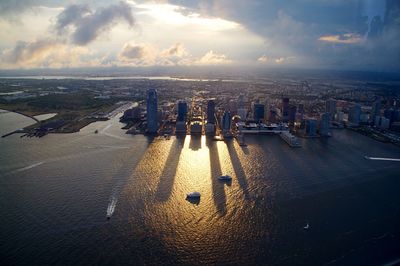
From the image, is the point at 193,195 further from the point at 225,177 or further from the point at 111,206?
the point at 111,206

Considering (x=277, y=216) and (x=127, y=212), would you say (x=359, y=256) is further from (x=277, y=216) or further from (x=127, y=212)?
(x=127, y=212)

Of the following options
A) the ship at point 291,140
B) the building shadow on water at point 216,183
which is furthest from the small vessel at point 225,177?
the ship at point 291,140

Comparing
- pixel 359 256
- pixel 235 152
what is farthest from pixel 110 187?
pixel 359 256

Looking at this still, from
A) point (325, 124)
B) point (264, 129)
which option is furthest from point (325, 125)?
point (264, 129)

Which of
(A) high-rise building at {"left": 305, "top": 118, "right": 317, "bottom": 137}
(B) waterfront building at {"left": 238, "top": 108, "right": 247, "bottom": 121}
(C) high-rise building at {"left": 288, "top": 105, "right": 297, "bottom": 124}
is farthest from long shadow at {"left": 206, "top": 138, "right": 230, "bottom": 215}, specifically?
(C) high-rise building at {"left": 288, "top": 105, "right": 297, "bottom": 124}

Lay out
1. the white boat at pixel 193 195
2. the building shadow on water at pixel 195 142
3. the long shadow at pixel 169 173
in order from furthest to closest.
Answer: the building shadow on water at pixel 195 142
the long shadow at pixel 169 173
the white boat at pixel 193 195

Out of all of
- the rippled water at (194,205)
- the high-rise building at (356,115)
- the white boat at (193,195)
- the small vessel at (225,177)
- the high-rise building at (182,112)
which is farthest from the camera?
the high-rise building at (356,115)

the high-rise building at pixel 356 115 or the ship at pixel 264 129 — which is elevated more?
the high-rise building at pixel 356 115

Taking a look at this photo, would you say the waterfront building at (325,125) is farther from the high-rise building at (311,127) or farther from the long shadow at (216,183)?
the long shadow at (216,183)
